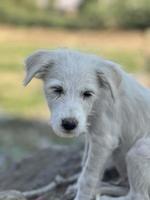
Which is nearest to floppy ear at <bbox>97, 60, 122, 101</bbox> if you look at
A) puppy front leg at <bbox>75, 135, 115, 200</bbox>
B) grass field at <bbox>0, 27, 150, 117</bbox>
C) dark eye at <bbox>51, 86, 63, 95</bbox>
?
dark eye at <bbox>51, 86, 63, 95</bbox>

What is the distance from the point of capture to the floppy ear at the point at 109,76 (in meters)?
5.38

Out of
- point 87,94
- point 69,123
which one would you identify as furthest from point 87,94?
point 69,123

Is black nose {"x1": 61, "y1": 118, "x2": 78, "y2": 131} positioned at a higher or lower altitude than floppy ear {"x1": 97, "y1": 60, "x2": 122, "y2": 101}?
lower

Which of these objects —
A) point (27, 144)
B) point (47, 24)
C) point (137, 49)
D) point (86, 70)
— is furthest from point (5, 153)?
point (47, 24)

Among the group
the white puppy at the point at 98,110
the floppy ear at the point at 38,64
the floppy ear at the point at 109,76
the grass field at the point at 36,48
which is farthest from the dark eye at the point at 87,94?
the grass field at the point at 36,48

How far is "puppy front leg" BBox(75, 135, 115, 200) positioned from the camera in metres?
5.74

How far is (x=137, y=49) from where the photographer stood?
20766 mm

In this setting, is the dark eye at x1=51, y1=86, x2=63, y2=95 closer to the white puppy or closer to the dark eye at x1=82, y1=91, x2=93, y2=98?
the white puppy

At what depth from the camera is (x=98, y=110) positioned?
5645 mm

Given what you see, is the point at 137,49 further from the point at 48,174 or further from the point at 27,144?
the point at 48,174

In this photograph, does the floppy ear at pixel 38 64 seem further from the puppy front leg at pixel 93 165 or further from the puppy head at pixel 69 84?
the puppy front leg at pixel 93 165

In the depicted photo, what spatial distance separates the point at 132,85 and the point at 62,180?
125cm

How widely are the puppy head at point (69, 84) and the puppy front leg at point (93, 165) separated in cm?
28

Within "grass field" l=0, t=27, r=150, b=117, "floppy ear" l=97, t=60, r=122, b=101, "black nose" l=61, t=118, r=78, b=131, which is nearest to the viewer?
"black nose" l=61, t=118, r=78, b=131
